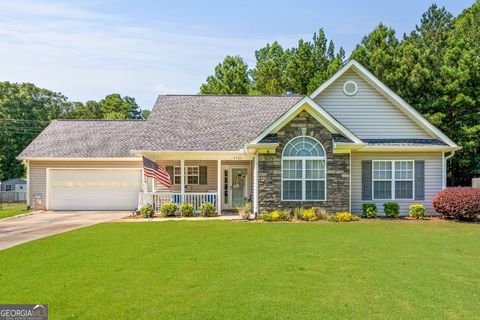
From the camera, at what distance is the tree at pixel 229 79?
42062 millimetres

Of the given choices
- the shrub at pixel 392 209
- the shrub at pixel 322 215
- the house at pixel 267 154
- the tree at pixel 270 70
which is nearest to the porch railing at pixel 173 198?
the house at pixel 267 154

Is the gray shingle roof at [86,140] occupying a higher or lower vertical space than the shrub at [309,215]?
higher

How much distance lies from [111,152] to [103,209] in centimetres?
309

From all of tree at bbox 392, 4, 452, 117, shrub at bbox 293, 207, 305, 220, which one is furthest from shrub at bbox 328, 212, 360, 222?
tree at bbox 392, 4, 452, 117

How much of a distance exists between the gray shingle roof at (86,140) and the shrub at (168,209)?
423 centimetres

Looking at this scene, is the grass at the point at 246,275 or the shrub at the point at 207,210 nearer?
the grass at the point at 246,275

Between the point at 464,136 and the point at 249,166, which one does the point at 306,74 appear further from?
the point at 249,166

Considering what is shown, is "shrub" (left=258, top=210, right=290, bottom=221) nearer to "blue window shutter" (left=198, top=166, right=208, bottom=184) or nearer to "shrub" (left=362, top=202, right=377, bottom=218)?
"shrub" (left=362, top=202, right=377, bottom=218)

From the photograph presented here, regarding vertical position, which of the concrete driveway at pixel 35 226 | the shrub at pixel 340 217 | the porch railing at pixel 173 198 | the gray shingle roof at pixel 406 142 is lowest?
the concrete driveway at pixel 35 226

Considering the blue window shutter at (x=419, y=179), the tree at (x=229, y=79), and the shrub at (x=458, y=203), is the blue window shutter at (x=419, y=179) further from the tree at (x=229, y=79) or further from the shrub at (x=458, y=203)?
the tree at (x=229, y=79)

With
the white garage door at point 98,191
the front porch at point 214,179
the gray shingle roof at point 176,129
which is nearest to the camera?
the gray shingle roof at point 176,129

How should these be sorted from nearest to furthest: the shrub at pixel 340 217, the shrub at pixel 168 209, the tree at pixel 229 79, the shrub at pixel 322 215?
the shrub at pixel 340 217
the shrub at pixel 322 215
the shrub at pixel 168 209
the tree at pixel 229 79

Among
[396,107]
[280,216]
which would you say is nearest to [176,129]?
→ [280,216]

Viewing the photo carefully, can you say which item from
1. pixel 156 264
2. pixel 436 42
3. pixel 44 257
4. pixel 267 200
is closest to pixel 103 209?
pixel 267 200
